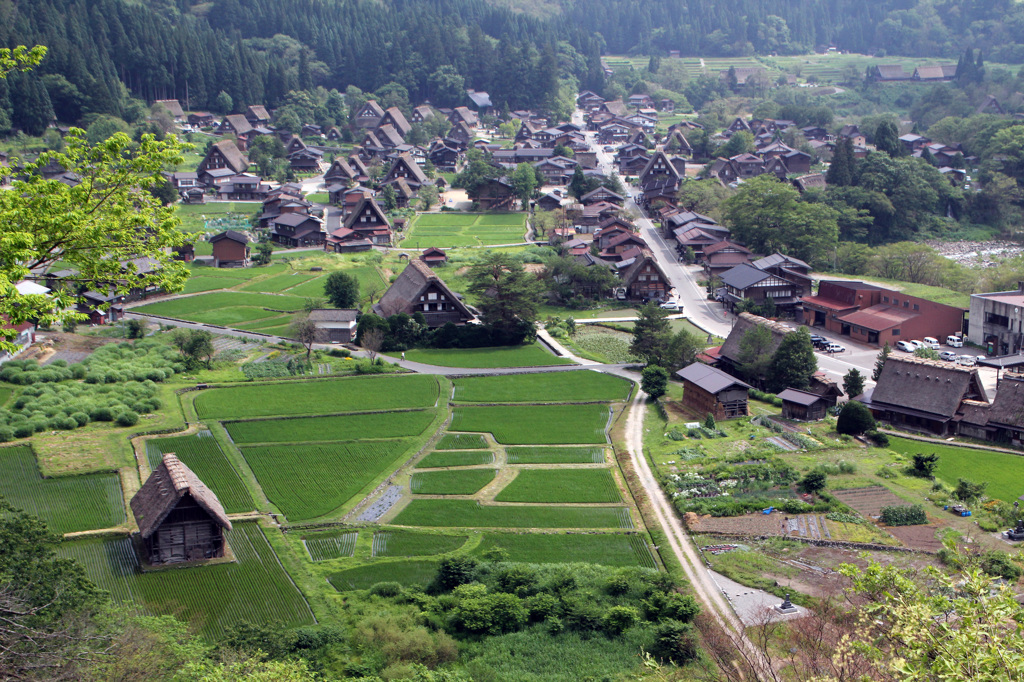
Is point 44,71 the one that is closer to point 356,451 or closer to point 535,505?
point 356,451

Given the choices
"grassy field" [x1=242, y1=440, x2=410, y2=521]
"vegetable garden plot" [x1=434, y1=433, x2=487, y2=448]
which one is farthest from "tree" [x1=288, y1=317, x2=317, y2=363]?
"vegetable garden plot" [x1=434, y1=433, x2=487, y2=448]

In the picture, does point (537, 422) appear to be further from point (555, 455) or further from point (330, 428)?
point (330, 428)

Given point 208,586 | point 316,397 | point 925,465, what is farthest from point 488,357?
point 208,586

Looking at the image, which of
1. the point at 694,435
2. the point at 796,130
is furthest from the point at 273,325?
the point at 796,130

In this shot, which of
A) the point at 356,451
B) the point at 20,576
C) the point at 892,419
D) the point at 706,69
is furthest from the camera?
the point at 706,69

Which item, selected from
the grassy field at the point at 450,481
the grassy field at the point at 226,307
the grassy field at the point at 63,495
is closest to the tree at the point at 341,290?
the grassy field at the point at 226,307

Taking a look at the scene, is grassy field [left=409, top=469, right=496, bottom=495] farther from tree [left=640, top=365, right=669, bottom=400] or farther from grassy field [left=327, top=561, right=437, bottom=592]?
tree [left=640, top=365, right=669, bottom=400]
